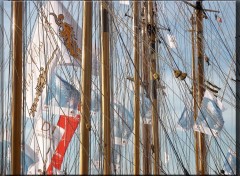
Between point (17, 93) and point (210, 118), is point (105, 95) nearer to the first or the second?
point (17, 93)

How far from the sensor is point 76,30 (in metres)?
16.7

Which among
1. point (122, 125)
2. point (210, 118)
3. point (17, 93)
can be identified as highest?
point (17, 93)

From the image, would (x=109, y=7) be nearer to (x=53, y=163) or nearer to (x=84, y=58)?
(x=84, y=58)

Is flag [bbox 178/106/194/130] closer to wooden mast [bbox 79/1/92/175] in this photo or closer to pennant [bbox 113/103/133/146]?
pennant [bbox 113/103/133/146]

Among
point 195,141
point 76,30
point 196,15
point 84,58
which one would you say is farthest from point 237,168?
point 84,58

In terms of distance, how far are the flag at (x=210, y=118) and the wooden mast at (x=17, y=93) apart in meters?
7.05

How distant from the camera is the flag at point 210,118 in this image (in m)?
16.9

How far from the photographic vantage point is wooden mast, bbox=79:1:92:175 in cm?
1131

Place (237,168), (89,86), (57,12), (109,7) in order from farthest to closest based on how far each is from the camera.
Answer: (237,168), (57,12), (109,7), (89,86)

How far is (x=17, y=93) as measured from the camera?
37.1 feet

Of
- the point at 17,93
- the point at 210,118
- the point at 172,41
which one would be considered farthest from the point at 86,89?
the point at 172,41

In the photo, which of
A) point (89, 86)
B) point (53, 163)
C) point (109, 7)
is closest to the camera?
point (89, 86)

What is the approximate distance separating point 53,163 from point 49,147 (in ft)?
1.51

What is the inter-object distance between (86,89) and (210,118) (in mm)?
6500
